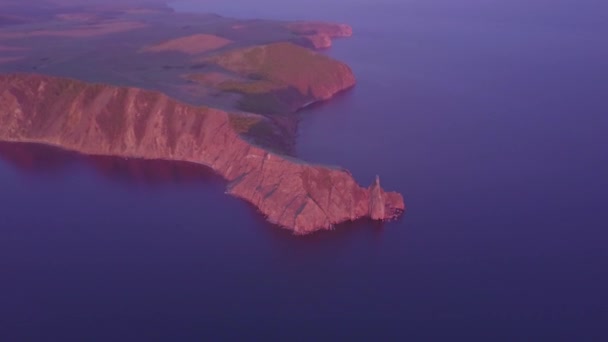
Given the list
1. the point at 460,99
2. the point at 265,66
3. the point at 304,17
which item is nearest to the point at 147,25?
the point at 265,66

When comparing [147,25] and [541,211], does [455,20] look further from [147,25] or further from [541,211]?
[541,211]

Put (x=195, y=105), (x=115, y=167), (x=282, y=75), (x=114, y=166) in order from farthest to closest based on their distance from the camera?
(x=282, y=75), (x=195, y=105), (x=114, y=166), (x=115, y=167)

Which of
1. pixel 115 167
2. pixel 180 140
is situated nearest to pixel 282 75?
pixel 180 140

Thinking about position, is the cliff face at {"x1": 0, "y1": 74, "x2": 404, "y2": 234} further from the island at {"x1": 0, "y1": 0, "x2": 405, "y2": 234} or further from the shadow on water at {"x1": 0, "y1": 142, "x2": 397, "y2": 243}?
the shadow on water at {"x1": 0, "y1": 142, "x2": 397, "y2": 243}

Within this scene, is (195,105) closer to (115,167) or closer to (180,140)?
(180,140)

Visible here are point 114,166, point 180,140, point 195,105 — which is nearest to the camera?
point 114,166

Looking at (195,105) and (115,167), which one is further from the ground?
(195,105)
